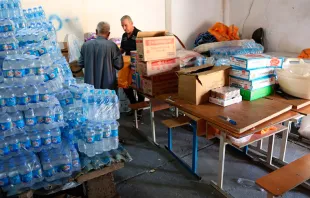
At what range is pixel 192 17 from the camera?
5043 millimetres

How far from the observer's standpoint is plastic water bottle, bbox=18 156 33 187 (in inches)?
69.5

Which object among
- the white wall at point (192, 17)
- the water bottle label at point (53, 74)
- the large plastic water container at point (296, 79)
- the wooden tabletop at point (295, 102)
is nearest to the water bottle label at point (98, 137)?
the water bottle label at point (53, 74)

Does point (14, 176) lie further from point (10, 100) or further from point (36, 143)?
point (10, 100)

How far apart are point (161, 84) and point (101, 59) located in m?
0.96

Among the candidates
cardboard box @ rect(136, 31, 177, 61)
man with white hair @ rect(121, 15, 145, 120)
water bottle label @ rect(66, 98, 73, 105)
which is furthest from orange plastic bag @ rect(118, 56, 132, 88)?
water bottle label @ rect(66, 98, 73, 105)

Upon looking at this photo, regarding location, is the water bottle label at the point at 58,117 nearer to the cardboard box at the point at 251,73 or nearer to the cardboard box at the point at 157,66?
the cardboard box at the point at 157,66

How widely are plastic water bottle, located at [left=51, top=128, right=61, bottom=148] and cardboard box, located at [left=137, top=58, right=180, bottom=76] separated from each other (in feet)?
4.01

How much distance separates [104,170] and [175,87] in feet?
4.13

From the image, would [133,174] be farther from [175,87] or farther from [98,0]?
[98,0]

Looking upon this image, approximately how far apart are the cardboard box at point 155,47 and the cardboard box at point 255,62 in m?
0.81

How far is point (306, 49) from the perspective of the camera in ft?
12.1

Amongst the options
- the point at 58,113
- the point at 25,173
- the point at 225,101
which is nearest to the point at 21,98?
the point at 58,113

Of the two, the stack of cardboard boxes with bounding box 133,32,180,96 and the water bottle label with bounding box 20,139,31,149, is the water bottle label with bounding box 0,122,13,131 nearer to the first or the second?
the water bottle label with bounding box 20,139,31,149

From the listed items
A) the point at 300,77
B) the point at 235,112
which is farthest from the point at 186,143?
the point at 300,77
